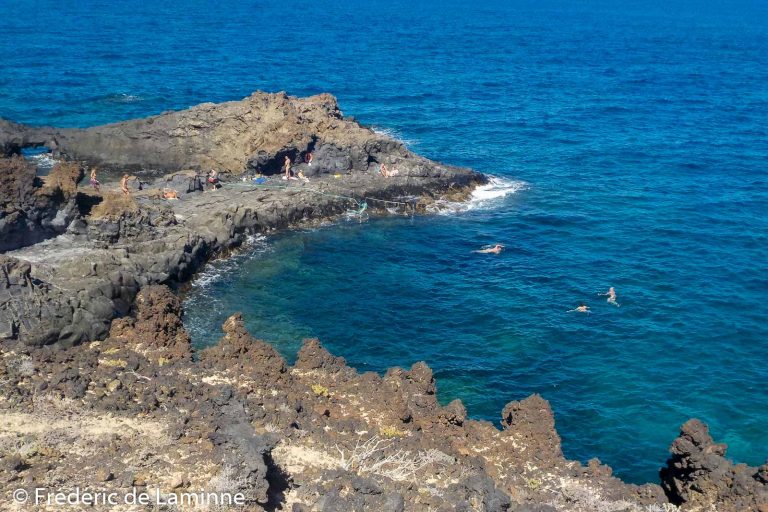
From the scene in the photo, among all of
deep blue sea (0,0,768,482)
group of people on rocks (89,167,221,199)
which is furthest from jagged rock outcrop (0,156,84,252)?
deep blue sea (0,0,768,482)

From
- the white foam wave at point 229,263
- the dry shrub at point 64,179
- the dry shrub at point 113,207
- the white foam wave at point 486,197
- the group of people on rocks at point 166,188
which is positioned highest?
the dry shrub at point 64,179

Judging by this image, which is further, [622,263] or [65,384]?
[622,263]

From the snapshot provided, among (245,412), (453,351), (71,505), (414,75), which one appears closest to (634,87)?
(414,75)

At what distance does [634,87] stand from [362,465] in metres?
104

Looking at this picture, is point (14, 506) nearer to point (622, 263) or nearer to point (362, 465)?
point (362, 465)

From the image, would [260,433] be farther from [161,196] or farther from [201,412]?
[161,196]

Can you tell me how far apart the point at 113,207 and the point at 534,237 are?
105 ft

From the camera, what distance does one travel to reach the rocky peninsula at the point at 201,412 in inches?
1084

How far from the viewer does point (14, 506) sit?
24266 millimetres

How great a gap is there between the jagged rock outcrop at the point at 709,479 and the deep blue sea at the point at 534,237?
6.67 m

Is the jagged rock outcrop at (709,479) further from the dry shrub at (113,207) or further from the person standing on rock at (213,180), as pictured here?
the person standing on rock at (213,180)

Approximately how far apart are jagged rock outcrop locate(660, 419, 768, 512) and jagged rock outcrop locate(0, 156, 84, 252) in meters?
38.0

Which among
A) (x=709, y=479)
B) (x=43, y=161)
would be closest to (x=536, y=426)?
(x=709, y=479)

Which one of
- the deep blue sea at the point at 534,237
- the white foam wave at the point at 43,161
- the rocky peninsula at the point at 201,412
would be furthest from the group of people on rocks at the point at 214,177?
the deep blue sea at the point at 534,237
